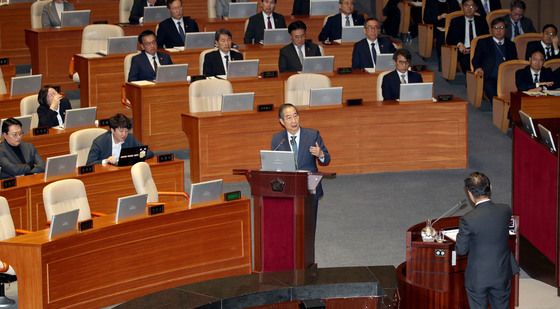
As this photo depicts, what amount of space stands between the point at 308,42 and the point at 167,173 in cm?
382

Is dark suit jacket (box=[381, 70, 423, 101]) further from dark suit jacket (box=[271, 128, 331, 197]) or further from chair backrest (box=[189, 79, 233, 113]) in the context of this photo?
dark suit jacket (box=[271, 128, 331, 197])

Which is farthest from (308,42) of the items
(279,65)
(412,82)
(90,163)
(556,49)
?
(90,163)

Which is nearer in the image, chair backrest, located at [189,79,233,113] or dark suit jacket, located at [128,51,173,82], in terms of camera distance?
chair backrest, located at [189,79,233,113]

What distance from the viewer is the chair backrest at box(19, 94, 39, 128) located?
13.1m

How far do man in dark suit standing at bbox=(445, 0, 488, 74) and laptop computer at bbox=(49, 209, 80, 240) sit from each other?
26.1 ft

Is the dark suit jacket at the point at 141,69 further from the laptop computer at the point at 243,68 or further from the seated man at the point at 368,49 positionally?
the seated man at the point at 368,49

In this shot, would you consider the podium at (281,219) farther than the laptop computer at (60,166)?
No

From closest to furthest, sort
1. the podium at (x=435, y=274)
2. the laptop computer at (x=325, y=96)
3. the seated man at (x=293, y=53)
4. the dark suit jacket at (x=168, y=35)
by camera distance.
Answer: the podium at (x=435, y=274) < the laptop computer at (x=325, y=96) < the seated man at (x=293, y=53) < the dark suit jacket at (x=168, y=35)

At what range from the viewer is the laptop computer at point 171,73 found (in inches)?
549

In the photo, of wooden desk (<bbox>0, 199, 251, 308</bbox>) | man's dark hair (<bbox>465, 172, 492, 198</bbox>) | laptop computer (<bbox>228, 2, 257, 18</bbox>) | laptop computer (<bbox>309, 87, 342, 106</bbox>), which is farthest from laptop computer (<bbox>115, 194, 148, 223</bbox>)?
laptop computer (<bbox>228, 2, 257, 18</bbox>)

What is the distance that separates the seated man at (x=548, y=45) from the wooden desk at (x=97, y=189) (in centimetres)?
556

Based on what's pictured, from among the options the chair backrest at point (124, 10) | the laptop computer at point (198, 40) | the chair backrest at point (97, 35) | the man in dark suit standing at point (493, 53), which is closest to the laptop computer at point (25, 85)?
the chair backrest at point (97, 35)

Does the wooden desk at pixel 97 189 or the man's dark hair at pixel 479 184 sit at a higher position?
the man's dark hair at pixel 479 184

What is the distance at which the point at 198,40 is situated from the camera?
1531 centimetres
